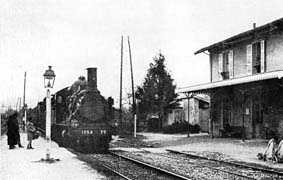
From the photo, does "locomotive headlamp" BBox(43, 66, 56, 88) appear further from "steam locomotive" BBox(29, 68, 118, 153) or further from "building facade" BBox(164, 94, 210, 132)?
"building facade" BBox(164, 94, 210, 132)

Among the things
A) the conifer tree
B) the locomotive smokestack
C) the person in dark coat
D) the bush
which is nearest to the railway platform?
the person in dark coat

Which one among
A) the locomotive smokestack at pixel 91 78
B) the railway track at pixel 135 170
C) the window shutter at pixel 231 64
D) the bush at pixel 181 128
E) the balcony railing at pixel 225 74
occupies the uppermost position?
the window shutter at pixel 231 64

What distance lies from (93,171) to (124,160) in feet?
12.0

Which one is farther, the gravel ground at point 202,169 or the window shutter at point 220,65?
the window shutter at point 220,65

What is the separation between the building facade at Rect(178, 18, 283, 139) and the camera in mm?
20703

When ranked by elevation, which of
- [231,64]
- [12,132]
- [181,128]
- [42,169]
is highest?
[231,64]

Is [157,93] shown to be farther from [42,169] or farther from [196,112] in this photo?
[42,169]

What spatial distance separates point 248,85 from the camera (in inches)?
811

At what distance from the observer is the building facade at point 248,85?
2070cm

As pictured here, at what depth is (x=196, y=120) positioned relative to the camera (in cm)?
3756

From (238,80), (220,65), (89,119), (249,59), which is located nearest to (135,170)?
(89,119)

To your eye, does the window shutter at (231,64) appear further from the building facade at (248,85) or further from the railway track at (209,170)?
the railway track at (209,170)

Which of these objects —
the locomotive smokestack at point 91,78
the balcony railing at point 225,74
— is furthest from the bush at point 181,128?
the locomotive smokestack at point 91,78

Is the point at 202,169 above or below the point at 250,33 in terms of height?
below
